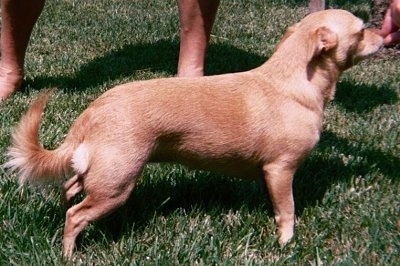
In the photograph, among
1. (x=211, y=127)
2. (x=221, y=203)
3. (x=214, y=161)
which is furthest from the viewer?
(x=221, y=203)

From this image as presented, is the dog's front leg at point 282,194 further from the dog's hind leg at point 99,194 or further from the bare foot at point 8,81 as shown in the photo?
the bare foot at point 8,81

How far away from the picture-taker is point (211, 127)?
2389mm

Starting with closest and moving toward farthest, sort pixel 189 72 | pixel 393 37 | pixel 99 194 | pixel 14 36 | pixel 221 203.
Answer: pixel 99 194, pixel 221 203, pixel 393 37, pixel 189 72, pixel 14 36

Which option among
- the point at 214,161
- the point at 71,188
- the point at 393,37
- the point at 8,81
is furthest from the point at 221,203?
the point at 8,81

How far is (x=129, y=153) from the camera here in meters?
2.21

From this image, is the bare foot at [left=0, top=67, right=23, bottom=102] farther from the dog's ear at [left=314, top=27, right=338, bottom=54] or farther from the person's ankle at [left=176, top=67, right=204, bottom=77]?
the dog's ear at [left=314, top=27, right=338, bottom=54]

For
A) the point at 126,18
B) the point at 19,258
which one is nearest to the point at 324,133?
the point at 19,258

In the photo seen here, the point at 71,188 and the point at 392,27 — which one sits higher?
the point at 392,27

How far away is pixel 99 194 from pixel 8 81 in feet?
7.56

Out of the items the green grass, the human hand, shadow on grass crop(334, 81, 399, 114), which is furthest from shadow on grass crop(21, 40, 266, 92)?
the human hand

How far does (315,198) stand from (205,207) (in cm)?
55

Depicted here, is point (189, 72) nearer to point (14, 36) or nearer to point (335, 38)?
point (14, 36)

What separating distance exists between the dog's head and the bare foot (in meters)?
2.28

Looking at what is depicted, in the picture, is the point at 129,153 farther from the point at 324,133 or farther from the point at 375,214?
the point at 324,133
